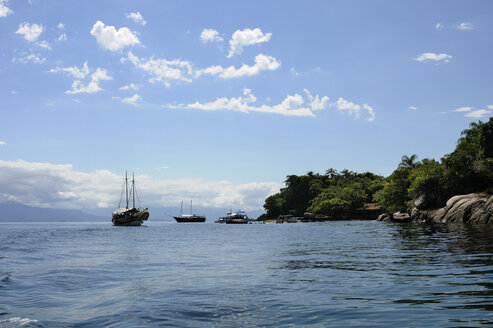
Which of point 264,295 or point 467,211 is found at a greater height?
point 467,211

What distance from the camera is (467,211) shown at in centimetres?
5256

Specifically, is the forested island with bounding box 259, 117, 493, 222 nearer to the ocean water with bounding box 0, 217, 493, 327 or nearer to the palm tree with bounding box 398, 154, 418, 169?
the palm tree with bounding box 398, 154, 418, 169

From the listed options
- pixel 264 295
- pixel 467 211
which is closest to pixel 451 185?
pixel 467 211

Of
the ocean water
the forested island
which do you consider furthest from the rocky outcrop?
the ocean water

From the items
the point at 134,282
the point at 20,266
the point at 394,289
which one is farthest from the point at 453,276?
the point at 20,266

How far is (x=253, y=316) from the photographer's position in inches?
312

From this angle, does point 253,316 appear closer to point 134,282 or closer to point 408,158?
point 134,282

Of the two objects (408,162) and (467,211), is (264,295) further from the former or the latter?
(408,162)

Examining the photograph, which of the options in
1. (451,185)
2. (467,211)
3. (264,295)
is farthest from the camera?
(451,185)

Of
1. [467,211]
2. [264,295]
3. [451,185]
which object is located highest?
[451,185]

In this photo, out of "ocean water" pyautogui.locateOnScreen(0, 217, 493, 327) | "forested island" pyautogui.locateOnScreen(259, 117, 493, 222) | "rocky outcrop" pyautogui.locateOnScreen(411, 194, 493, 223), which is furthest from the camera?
"forested island" pyautogui.locateOnScreen(259, 117, 493, 222)

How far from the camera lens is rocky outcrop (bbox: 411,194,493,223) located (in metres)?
49.1

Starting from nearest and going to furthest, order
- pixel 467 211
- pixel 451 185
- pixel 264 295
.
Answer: pixel 264 295 < pixel 467 211 < pixel 451 185

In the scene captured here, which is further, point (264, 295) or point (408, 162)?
point (408, 162)
